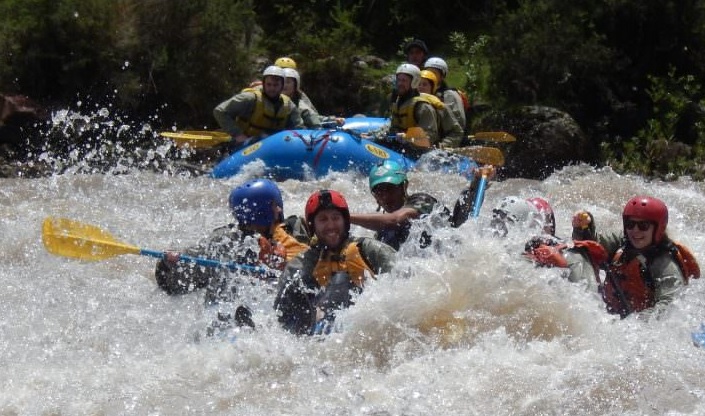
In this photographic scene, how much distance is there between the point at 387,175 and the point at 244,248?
36.6 inches

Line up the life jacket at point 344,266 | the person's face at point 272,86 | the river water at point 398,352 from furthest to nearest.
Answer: the person's face at point 272,86, the life jacket at point 344,266, the river water at point 398,352

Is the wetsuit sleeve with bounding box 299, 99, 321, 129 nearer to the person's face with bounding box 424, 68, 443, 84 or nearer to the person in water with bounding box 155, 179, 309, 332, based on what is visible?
the person's face with bounding box 424, 68, 443, 84

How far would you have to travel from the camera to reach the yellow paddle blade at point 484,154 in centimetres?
890

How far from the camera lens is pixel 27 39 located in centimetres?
1202

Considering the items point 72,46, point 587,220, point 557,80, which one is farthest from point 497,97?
point 587,220

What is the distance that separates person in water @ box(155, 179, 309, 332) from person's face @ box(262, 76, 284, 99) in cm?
425

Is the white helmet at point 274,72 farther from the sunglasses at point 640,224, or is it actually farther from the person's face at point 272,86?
the sunglasses at point 640,224

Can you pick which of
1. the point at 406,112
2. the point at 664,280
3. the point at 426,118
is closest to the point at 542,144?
the point at 426,118

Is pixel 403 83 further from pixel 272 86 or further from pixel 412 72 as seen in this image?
pixel 272 86

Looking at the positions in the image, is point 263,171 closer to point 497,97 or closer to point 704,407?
point 497,97

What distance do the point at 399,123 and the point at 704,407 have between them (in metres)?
6.02

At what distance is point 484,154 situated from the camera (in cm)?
919

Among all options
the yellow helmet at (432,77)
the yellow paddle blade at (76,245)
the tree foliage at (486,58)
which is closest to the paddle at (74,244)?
the yellow paddle blade at (76,245)

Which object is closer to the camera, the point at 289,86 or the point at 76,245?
the point at 76,245
